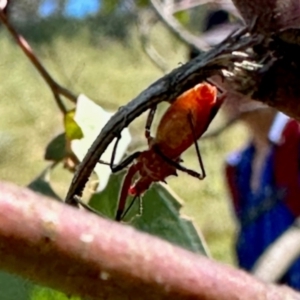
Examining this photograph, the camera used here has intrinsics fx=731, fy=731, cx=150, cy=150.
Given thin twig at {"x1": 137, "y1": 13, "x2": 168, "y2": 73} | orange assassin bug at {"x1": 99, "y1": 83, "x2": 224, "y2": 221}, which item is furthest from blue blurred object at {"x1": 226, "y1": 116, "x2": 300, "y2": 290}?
orange assassin bug at {"x1": 99, "y1": 83, "x2": 224, "y2": 221}

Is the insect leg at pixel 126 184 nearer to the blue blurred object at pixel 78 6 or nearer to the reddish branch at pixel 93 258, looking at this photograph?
the reddish branch at pixel 93 258

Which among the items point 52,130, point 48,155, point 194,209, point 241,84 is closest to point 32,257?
point 241,84

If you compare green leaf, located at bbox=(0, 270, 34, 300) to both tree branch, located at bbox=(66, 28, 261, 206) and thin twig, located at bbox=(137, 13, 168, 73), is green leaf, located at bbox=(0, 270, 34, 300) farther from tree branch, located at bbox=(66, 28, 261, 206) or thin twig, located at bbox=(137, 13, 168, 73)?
thin twig, located at bbox=(137, 13, 168, 73)

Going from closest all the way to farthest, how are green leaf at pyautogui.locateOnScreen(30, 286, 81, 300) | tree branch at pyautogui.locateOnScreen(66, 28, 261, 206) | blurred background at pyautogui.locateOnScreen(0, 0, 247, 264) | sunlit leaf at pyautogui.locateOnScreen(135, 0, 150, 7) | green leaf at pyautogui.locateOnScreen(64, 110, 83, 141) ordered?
tree branch at pyautogui.locateOnScreen(66, 28, 261, 206)
green leaf at pyautogui.locateOnScreen(30, 286, 81, 300)
green leaf at pyautogui.locateOnScreen(64, 110, 83, 141)
sunlit leaf at pyautogui.locateOnScreen(135, 0, 150, 7)
blurred background at pyautogui.locateOnScreen(0, 0, 247, 264)

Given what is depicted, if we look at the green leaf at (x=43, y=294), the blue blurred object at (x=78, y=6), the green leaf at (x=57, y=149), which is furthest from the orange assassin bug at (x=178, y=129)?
the blue blurred object at (x=78, y=6)

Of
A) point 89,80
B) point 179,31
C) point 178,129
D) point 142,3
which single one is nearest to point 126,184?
point 178,129

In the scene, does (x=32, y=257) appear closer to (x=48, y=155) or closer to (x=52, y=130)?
(x=48, y=155)

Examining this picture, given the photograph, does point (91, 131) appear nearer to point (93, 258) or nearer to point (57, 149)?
point (57, 149)

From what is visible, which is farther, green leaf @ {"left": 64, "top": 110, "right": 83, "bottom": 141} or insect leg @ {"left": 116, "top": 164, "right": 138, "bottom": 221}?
green leaf @ {"left": 64, "top": 110, "right": 83, "bottom": 141}
